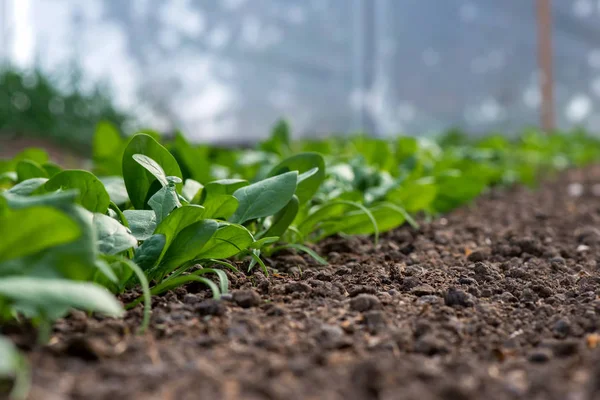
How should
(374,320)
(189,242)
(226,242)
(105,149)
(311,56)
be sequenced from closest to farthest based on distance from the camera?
(374,320), (189,242), (226,242), (105,149), (311,56)

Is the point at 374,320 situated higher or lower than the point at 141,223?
lower

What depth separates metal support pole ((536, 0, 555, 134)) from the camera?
23.3 feet

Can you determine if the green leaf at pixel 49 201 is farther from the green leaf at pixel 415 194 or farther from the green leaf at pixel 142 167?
the green leaf at pixel 415 194

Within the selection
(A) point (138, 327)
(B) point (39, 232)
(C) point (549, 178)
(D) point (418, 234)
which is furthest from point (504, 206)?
(B) point (39, 232)

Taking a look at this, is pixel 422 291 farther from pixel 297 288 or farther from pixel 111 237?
pixel 111 237

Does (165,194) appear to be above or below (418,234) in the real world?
above

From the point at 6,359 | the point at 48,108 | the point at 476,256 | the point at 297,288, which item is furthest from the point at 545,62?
the point at 6,359

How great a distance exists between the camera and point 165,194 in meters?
1.11

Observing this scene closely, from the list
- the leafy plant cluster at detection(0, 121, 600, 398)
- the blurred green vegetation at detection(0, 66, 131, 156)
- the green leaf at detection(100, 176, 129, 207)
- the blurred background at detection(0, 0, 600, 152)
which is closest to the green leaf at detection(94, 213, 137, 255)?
the leafy plant cluster at detection(0, 121, 600, 398)

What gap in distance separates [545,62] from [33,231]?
7.38 metres

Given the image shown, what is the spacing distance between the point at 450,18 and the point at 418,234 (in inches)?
259

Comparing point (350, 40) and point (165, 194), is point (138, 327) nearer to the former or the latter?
point (165, 194)

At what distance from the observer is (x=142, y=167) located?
124 cm

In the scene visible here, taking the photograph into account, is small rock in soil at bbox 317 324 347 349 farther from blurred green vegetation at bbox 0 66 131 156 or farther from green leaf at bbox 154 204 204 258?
blurred green vegetation at bbox 0 66 131 156
